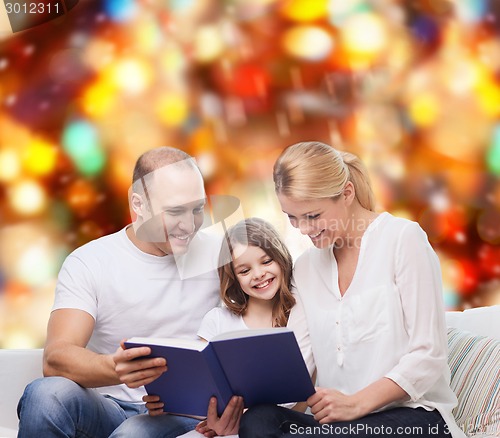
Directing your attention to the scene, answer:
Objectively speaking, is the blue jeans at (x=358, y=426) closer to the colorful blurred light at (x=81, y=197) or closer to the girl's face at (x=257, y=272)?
the girl's face at (x=257, y=272)

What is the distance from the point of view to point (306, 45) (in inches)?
100.0

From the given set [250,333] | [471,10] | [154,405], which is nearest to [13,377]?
[154,405]

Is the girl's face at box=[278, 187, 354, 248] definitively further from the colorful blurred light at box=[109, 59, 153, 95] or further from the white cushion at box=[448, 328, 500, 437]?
the colorful blurred light at box=[109, 59, 153, 95]

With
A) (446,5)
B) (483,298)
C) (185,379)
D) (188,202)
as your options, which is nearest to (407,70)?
Result: (446,5)

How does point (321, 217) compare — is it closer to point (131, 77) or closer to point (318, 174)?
point (318, 174)

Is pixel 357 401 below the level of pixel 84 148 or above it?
below

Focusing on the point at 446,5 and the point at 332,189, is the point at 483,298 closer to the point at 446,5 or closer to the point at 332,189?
the point at 446,5

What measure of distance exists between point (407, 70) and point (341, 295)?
1.28m

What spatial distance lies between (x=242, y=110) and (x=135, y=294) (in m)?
1.01

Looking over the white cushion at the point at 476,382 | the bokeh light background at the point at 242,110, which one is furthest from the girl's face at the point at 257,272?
the bokeh light background at the point at 242,110

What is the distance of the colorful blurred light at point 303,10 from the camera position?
253cm

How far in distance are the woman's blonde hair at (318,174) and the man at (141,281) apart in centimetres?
29

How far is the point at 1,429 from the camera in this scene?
183cm

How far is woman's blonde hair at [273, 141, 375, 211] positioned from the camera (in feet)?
4.73
